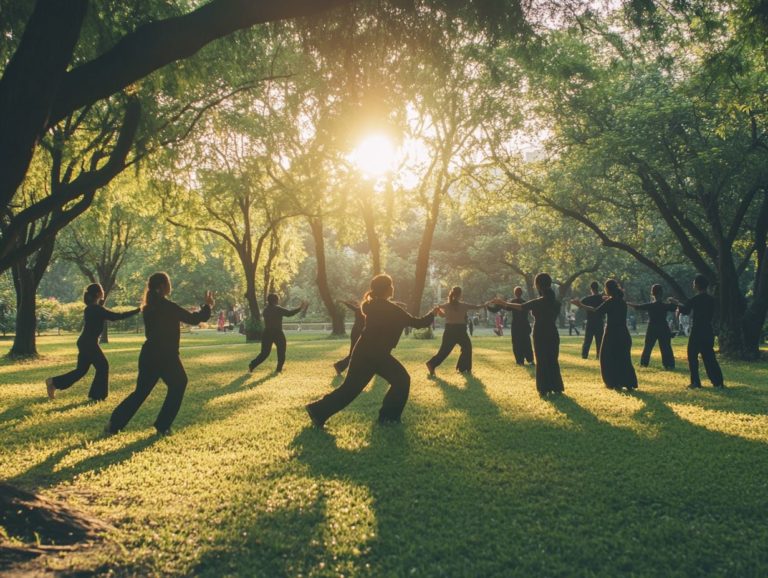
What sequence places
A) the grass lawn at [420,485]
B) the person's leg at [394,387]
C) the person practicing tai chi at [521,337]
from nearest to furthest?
the grass lawn at [420,485] < the person's leg at [394,387] < the person practicing tai chi at [521,337]

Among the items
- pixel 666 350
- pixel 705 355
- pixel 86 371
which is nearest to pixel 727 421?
pixel 705 355

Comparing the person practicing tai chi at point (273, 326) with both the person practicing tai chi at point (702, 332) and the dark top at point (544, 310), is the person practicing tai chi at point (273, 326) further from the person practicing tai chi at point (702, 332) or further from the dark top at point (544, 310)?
the person practicing tai chi at point (702, 332)

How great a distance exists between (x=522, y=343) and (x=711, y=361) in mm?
5943

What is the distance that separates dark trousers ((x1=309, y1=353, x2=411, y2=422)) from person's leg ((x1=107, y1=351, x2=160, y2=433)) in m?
2.26

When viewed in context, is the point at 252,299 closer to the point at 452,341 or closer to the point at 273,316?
the point at 273,316

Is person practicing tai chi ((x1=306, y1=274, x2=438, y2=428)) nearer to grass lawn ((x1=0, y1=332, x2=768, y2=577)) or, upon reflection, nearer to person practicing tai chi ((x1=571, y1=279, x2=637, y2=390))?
grass lawn ((x1=0, y1=332, x2=768, y2=577))

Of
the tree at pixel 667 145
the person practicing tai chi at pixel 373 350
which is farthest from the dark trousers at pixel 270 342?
the tree at pixel 667 145

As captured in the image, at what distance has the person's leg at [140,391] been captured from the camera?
7.11 metres

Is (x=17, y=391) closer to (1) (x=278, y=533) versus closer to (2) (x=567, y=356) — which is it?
(1) (x=278, y=533)

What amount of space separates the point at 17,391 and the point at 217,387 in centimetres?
450

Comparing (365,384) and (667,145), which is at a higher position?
(667,145)

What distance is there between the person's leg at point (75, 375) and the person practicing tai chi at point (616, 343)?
9742 millimetres

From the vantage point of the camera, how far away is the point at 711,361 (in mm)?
10570

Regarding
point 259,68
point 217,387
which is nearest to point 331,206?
point 259,68
